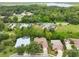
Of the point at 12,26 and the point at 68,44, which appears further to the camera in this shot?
the point at 12,26

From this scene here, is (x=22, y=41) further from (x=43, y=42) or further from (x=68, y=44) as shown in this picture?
(x=68, y=44)

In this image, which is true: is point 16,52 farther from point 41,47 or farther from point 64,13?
point 64,13

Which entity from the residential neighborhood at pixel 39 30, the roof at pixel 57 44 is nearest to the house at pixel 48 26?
the residential neighborhood at pixel 39 30

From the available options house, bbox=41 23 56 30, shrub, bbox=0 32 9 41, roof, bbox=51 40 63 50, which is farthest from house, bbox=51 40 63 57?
shrub, bbox=0 32 9 41

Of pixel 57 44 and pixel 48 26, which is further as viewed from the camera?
pixel 48 26

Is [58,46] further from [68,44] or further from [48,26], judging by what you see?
[48,26]

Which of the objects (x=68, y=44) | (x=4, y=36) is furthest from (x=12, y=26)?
(x=68, y=44)

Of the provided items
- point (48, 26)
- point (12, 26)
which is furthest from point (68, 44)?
point (12, 26)

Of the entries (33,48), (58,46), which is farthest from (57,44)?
(33,48)

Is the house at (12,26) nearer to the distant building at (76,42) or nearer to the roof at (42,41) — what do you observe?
the roof at (42,41)
